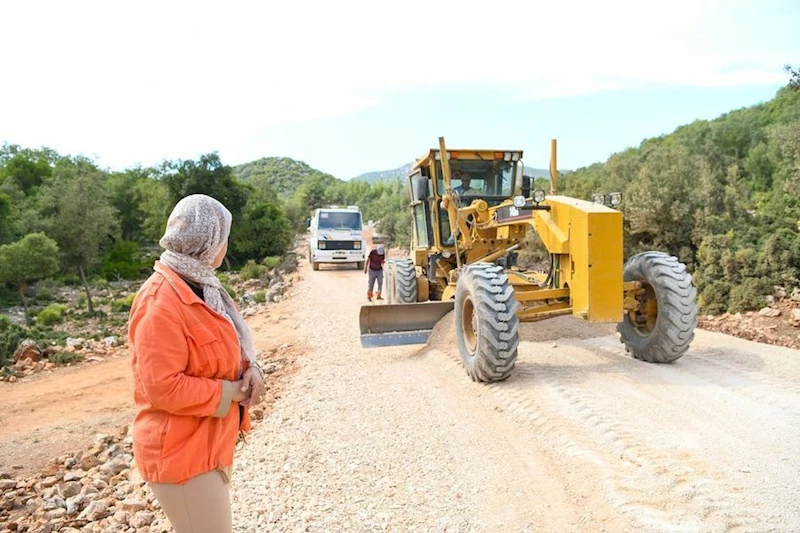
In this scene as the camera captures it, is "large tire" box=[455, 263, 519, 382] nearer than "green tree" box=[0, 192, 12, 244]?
Yes

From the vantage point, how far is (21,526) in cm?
492

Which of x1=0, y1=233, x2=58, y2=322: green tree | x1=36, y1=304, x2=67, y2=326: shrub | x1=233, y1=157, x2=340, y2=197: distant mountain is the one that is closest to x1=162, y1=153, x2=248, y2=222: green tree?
x1=0, y1=233, x2=58, y2=322: green tree

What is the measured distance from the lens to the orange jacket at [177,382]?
7.02 feet

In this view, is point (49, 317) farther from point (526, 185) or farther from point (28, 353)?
point (526, 185)

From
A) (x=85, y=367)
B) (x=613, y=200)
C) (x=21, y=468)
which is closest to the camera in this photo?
(x=613, y=200)

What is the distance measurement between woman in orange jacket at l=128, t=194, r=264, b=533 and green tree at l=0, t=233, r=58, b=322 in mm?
21190

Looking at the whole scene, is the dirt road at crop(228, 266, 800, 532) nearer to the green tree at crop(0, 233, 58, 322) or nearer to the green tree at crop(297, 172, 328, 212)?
the green tree at crop(0, 233, 58, 322)

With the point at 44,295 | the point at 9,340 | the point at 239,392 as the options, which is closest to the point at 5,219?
the point at 44,295

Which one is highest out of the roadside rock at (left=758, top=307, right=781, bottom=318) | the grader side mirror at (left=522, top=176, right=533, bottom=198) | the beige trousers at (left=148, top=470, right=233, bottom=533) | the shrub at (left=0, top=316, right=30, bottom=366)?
the grader side mirror at (left=522, top=176, right=533, bottom=198)

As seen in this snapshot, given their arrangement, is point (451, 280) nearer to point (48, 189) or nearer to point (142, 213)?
point (48, 189)

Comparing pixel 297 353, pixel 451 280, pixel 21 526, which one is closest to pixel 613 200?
pixel 451 280

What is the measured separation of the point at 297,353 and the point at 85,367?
19.0ft

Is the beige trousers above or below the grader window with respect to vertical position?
below

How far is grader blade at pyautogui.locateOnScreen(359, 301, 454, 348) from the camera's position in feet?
24.4
